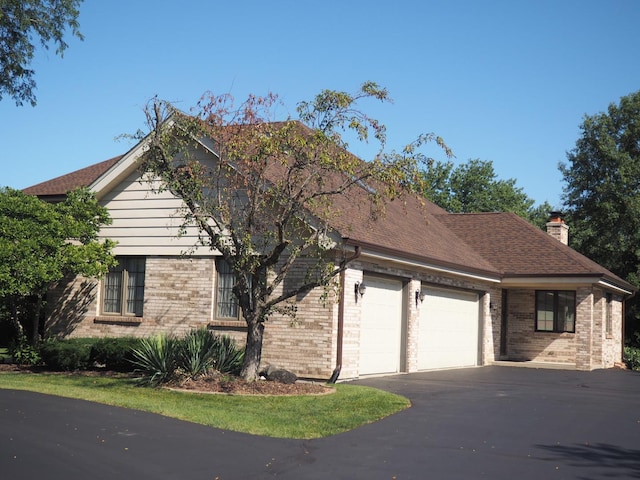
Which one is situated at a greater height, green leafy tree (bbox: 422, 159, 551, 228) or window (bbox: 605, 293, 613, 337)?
green leafy tree (bbox: 422, 159, 551, 228)

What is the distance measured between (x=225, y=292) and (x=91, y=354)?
3519 mm

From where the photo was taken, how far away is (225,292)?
18.9m

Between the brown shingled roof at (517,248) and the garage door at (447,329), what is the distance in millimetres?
2105

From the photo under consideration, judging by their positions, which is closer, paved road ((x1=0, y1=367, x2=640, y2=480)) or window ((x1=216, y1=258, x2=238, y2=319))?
paved road ((x1=0, y1=367, x2=640, y2=480))

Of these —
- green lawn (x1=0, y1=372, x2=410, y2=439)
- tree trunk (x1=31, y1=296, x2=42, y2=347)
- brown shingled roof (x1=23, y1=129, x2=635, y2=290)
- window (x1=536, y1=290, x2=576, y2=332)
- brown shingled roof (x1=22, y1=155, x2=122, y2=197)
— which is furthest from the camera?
window (x1=536, y1=290, x2=576, y2=332)

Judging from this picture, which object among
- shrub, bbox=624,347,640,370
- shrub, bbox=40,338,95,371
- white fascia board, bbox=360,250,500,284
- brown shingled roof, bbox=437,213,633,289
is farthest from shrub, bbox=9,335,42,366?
shrub, bbox=624,347,640,370

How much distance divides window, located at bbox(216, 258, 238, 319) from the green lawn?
3448 mm

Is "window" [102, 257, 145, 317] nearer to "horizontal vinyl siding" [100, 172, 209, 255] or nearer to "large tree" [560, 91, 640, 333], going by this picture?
"horizontal vinyl siding" [100, 172, 209, 255]

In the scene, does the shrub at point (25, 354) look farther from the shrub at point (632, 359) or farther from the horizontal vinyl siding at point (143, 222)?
the shrub at point (632, 359)

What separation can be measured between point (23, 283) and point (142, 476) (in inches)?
450

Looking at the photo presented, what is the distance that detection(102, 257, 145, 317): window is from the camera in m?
20.3

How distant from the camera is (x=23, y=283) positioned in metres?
17.9

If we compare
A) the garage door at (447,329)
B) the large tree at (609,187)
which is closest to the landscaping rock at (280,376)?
the garage door at (447,329)

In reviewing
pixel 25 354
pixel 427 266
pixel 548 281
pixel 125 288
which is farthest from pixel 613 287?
pixel 25 354
